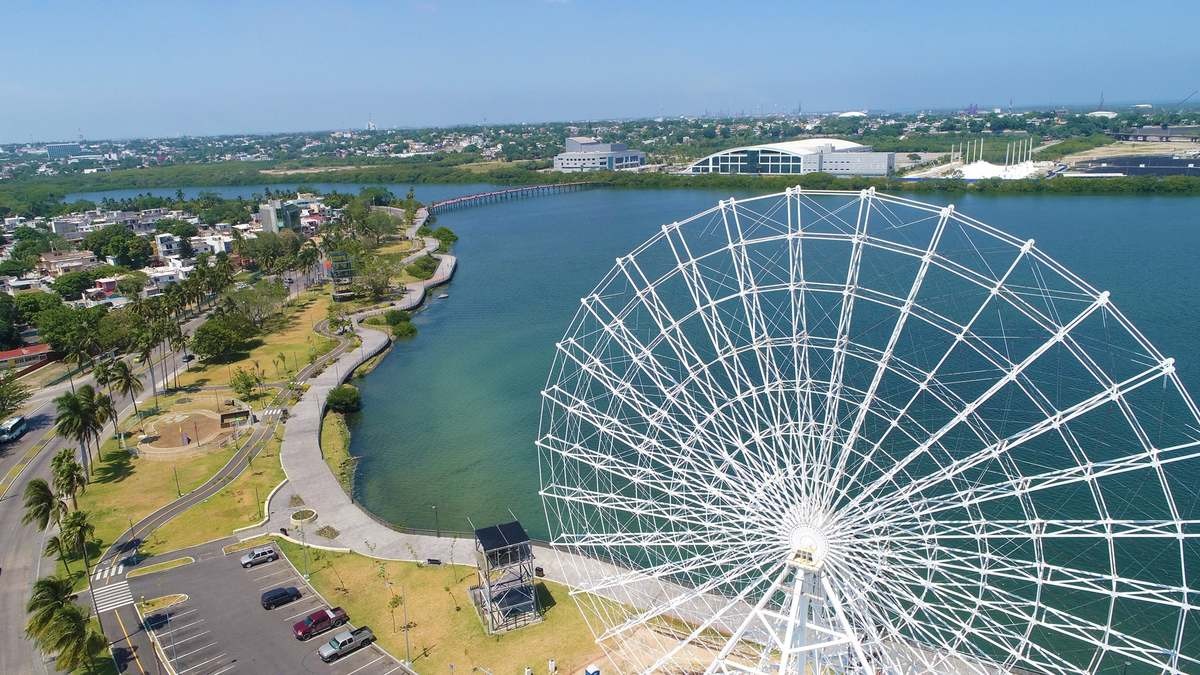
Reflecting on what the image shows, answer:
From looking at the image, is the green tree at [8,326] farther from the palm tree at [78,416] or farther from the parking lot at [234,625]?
the parking lot at [234,625]

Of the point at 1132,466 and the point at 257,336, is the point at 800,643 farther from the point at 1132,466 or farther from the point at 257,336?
the point at 257,336

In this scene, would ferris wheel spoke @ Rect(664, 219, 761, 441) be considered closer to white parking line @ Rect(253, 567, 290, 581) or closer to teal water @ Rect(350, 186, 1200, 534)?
teal water @ Rect(350, 186, 1200, 534)

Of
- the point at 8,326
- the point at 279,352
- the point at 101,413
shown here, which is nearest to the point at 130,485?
the point at 101,413

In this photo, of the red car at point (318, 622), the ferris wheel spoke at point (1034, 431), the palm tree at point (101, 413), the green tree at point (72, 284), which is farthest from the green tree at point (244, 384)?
the ferris wheel spoke at point (1034, 431)

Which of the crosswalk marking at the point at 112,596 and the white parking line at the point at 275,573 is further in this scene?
the white parking line at the point at 275,573

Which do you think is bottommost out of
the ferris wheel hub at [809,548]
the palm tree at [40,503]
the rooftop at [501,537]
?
the rooftop at [501,537]

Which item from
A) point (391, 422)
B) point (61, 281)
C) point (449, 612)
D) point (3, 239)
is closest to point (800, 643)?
point (449, 612)
